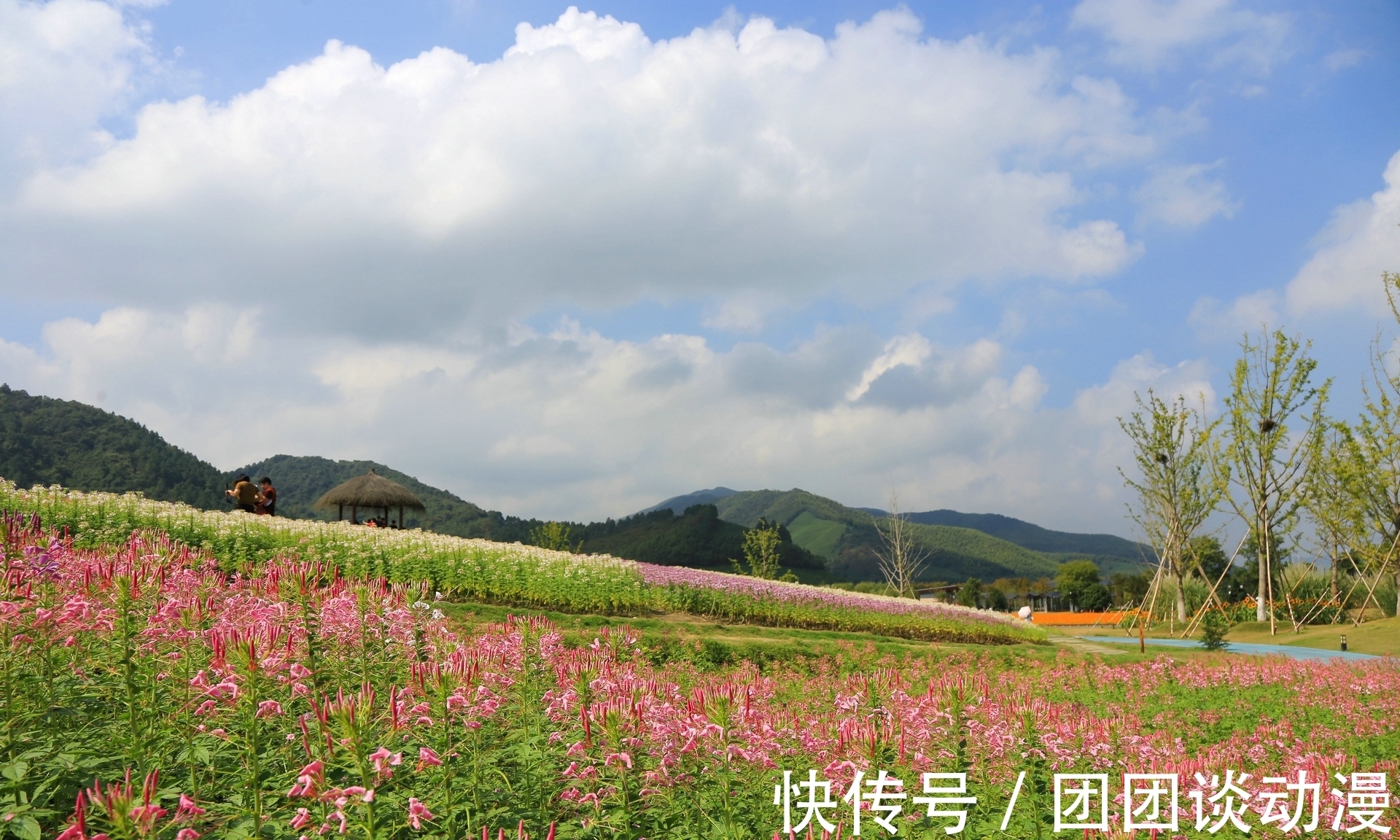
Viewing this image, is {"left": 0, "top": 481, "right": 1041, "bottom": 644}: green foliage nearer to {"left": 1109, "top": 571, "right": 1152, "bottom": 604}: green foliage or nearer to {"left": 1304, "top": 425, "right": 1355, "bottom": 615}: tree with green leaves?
{"left": 1304, "top": 425, "right": 1355, "bottom": 615}: tree with green leaves

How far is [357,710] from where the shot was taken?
8.08 feet

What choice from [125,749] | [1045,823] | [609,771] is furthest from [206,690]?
[1045,823]

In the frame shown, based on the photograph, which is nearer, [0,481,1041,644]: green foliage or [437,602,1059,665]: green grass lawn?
[437,602,1059,665]: green grass lawn

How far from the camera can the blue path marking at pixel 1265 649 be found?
16188 millimetres

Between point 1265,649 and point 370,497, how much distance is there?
25995mm

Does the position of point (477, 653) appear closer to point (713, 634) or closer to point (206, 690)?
point (206, 690)

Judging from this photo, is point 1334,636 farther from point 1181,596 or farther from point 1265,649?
point 1181,596

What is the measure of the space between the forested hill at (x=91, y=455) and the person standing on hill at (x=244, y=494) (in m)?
33.6

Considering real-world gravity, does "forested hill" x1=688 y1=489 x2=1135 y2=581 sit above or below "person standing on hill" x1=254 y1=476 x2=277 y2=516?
below

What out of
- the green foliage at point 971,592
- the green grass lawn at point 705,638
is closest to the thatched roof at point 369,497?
the green grass lawn at point 705,638

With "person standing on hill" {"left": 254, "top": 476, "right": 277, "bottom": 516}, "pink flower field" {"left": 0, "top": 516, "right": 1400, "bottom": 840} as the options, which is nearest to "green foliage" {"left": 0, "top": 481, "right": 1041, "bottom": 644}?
"person standing on hill" {"left": 254, "top": 476, "right": 277, "bottom": 516}

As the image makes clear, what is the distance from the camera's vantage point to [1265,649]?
18766 millimetres

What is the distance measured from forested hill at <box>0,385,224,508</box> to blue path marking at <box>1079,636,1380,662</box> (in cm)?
4927

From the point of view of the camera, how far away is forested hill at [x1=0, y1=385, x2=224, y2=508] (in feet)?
153
